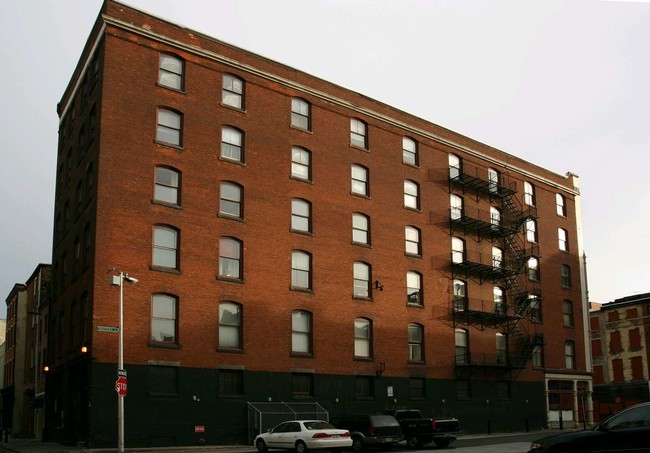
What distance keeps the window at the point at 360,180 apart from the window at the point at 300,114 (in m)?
4.31

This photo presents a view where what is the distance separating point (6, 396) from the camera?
66.4 meters

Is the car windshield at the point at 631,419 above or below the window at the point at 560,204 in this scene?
below

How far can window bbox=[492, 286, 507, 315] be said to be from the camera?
52.3 m

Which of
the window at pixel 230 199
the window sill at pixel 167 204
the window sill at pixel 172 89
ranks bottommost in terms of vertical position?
the window sill at pixel 167 204

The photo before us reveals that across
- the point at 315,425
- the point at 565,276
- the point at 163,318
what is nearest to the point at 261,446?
the point at 315,425

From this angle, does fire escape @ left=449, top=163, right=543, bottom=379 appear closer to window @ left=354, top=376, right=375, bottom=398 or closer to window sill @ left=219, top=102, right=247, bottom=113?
window @ left=354, top=376, right=375, bottom=398

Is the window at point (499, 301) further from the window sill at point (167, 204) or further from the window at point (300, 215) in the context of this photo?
the window sill at point (167, 204)

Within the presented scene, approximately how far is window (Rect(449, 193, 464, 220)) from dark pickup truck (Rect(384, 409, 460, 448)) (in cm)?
1941

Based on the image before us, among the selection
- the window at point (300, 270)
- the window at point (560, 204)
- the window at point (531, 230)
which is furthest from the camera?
the window at point (560, 204)

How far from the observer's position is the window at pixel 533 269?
5644 cm

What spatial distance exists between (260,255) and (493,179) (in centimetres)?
2400

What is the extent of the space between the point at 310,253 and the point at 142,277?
35.0 feet

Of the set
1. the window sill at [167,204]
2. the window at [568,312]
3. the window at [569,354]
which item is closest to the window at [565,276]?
the window at [568,312]

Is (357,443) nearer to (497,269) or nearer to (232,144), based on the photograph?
(232,144)
